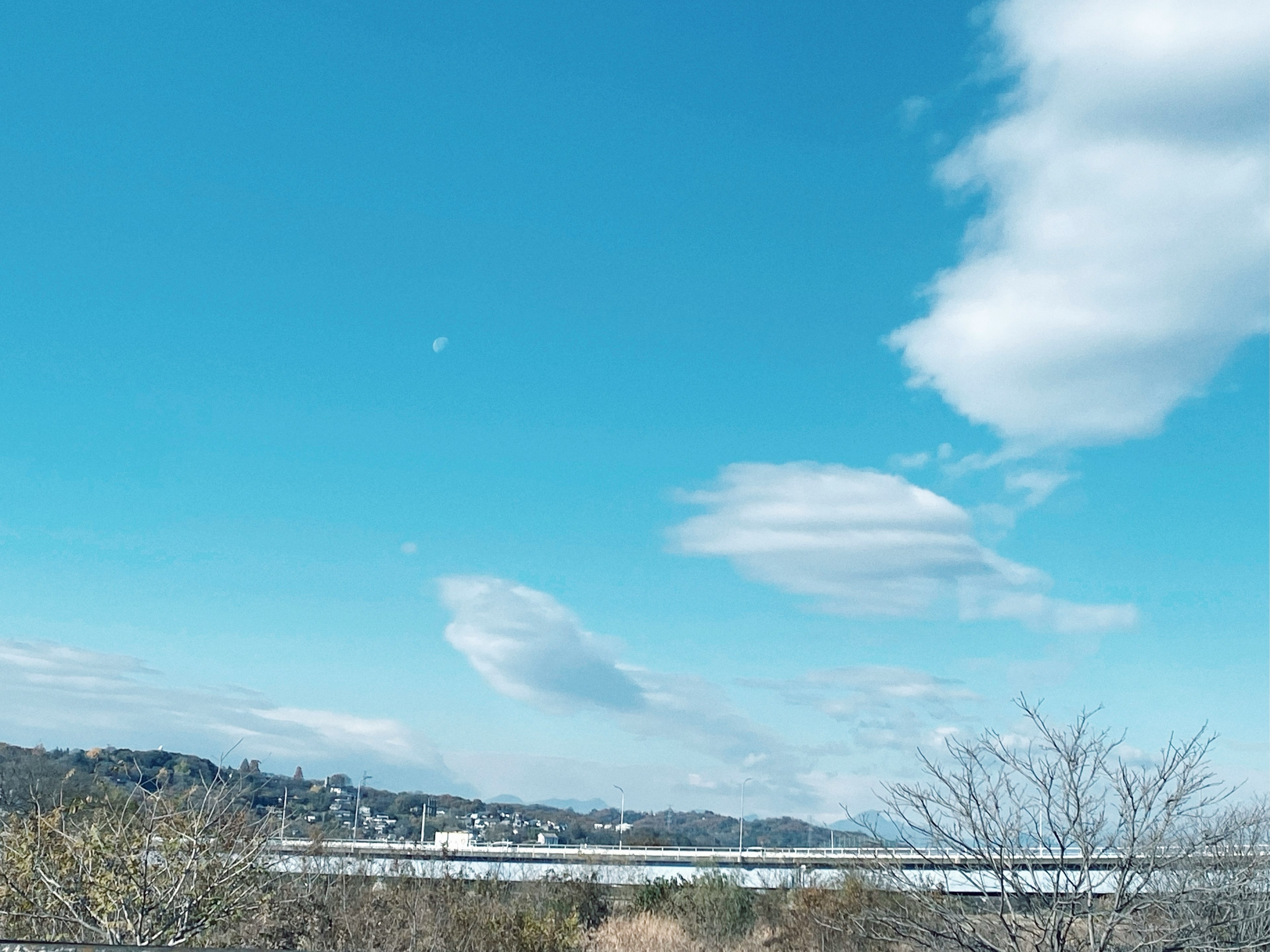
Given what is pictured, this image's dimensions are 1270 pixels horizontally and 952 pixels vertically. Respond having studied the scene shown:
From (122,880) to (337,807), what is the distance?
201 feet

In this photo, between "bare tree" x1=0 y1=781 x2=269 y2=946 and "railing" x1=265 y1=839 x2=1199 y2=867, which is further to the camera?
"railing" x1=265 y1=839 x2=1199 y2=867

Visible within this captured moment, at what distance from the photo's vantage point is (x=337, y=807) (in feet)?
227

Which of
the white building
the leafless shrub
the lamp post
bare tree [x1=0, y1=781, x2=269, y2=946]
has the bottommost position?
the white building

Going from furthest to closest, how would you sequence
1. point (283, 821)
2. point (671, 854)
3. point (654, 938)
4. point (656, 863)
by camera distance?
1. point (671, 854)
2. point (656, 863)
3. point (654, 938)
4. point (283, 821)

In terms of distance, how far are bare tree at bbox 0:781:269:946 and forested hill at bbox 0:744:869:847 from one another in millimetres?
958

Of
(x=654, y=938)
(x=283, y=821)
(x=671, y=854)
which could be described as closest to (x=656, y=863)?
(x=671, y=854)

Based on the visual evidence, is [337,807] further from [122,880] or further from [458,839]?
[122,880]

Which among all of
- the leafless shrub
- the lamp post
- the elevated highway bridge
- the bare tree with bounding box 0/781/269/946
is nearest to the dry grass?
the leafless shrub

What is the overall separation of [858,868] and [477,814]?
83.3 m

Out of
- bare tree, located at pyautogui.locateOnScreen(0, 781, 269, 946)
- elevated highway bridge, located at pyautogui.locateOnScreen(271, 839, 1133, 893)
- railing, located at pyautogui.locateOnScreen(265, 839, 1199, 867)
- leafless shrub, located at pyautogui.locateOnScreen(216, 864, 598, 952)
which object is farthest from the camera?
leafless shrub, located at pyautogui.locateOnScreen(216, 864, 598, 952)

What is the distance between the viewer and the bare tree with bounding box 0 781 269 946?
11289mm

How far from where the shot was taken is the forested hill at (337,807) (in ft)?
49.8

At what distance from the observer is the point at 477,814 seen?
10762cm

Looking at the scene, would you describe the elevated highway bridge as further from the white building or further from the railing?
the white building
